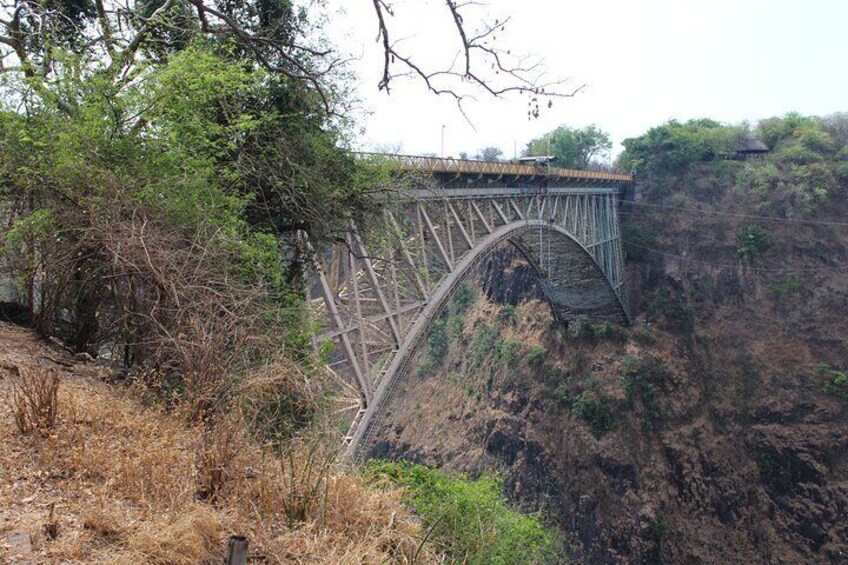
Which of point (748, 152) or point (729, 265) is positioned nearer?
point (729, 265)

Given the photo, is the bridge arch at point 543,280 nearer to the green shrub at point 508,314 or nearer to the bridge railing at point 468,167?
the bridge railing at point 468,167

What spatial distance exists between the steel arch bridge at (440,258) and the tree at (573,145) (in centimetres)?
1079

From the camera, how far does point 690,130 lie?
1425 inches

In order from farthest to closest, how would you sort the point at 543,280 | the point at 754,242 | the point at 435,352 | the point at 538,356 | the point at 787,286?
the point at 435,352 → the point at 538,356 → the point at 754,242 → the point at 787,286 → the point at 543,280

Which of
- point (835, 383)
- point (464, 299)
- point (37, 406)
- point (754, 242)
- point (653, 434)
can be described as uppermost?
point (754, 242)

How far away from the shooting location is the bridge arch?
36.6 feet

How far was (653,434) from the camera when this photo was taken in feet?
89.1

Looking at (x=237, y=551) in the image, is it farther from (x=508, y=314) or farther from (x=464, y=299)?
(x=464, y=299)

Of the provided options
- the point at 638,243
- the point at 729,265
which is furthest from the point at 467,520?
the point at 638,243

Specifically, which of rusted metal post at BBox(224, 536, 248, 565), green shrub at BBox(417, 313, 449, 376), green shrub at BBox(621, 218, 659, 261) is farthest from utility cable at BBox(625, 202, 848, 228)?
rusted metal post at BBox(224, 536, 248, 565)

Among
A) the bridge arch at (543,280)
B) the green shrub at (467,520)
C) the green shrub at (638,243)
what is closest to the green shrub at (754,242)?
the green shrub at (638,243)

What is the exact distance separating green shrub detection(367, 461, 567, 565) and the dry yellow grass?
885 mm

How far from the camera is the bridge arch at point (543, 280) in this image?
36.6ft

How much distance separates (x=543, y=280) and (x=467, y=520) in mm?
19934
